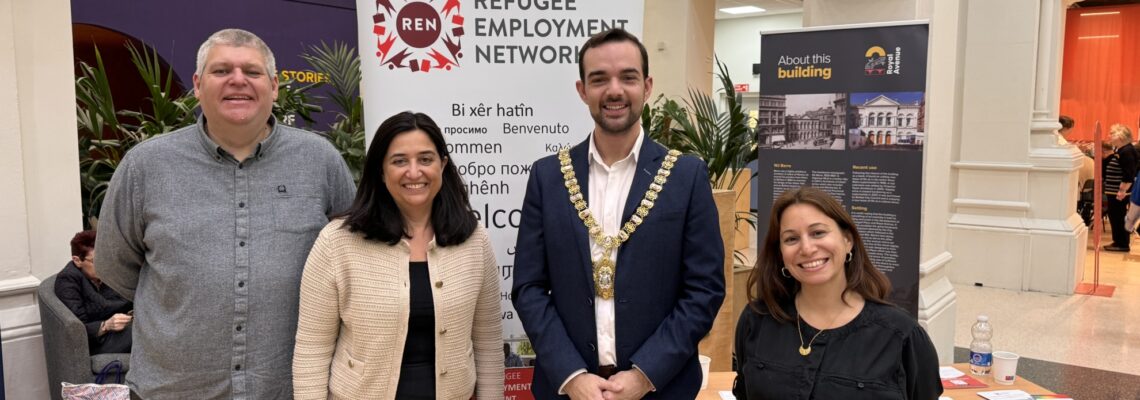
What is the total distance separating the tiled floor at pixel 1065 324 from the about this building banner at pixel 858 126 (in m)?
1.76

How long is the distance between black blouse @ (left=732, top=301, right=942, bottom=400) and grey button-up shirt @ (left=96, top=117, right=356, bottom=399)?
1.19 metres

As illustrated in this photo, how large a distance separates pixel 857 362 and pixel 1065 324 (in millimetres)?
5282

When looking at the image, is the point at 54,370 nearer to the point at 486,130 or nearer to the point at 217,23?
the point at 486,130

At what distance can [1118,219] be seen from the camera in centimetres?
966

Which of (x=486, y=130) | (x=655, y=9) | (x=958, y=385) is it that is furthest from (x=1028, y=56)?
(x=486, y=130)

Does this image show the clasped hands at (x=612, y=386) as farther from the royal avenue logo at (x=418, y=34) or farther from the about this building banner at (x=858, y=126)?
the about this building banner at (x=858, y=126)

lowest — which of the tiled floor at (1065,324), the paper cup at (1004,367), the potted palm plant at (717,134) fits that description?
the tiled floor at (1065,324)

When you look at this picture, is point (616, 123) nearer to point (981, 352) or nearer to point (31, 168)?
point (981, 352)

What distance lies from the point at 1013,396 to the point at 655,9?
582 centimetres

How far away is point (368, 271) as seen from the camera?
74.9 inches

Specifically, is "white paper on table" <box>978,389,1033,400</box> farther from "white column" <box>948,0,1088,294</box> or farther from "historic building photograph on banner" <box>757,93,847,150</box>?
"white column" <box>948,0,1088,294</box>

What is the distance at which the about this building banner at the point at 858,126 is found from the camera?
3535 mm

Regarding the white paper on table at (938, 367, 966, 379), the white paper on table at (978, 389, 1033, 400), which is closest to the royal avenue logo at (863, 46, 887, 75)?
the white paper on table at (938, 367, 966, 379)

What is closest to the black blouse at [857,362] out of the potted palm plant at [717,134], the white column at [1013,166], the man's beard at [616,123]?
the man's beard at [616,123]
